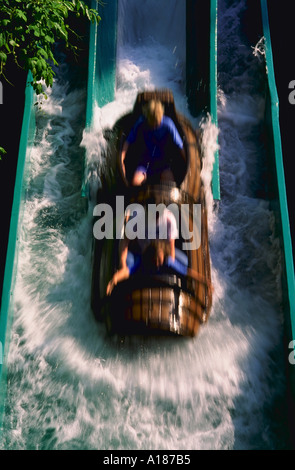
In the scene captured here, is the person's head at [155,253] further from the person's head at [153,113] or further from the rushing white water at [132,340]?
the person's head at [153,113]

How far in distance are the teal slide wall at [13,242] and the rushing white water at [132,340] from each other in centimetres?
10

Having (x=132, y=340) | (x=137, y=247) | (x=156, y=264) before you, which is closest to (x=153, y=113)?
(x=137, y=247)

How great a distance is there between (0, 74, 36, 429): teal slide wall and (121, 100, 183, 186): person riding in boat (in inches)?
40.5

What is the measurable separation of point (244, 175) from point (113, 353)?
88.9 inches

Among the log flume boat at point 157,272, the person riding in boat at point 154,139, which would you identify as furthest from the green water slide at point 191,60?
the person riding in boat at point 154,139

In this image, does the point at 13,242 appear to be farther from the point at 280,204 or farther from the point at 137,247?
the point at 280,204

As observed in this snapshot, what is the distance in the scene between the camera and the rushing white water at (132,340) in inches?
153

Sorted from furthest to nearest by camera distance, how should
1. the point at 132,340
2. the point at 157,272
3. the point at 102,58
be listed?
the point at 102,58
the point at 132,340
the point at 157,272

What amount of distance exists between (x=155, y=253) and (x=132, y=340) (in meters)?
0.79

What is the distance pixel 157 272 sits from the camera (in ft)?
13.0

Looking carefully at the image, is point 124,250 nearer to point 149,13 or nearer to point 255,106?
point 255,106

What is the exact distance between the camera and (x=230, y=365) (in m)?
4.13

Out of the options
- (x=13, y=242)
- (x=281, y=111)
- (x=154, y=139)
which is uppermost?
(x=281, y=111)

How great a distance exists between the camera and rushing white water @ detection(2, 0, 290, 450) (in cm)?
389
